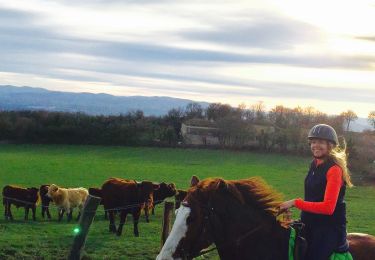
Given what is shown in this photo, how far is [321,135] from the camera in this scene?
542cm

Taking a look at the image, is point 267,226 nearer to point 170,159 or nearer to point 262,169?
point 262,169

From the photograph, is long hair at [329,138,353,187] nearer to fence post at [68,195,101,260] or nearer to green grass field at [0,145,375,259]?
fence post at [68,195,101,260]

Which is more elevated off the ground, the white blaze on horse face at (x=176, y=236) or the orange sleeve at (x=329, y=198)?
the orange sleeve at (x=329, y=198)

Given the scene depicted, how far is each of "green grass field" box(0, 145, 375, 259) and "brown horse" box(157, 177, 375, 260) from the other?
25.1 feet

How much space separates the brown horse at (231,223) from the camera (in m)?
5.06

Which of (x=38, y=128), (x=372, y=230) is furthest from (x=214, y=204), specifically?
(x=38, y=128)

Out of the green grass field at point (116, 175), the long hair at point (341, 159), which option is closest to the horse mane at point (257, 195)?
the long hair at point (341, 159)

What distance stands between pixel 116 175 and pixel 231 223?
1532 inches

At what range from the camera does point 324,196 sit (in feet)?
17.3

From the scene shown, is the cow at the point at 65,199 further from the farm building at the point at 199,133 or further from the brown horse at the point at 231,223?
the farm building at the point at 199,133

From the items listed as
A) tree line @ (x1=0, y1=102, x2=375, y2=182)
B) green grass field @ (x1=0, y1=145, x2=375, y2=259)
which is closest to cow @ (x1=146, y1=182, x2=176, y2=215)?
green grass field @ (x1=0, y1=145, x2=375, y2=259)

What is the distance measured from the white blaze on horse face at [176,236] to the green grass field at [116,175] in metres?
7.80

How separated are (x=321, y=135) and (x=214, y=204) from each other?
55.2 inches

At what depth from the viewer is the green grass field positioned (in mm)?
13530
